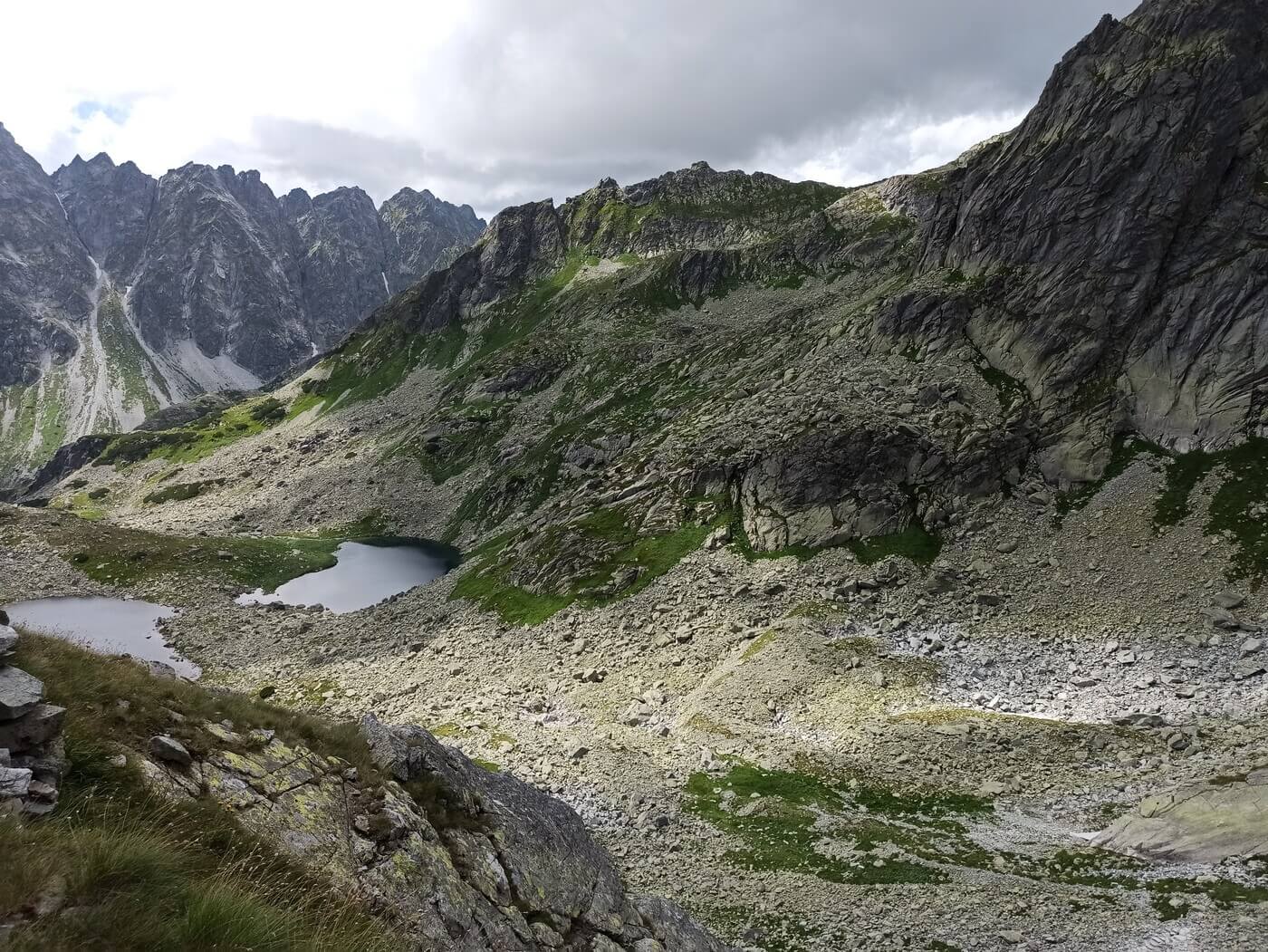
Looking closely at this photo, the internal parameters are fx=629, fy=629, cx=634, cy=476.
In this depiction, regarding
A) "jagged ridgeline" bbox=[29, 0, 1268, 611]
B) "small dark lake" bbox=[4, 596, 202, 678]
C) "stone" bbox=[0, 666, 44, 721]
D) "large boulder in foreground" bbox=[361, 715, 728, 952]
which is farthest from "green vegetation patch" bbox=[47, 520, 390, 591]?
"stone" bbox=[0, 666, 44, 721]

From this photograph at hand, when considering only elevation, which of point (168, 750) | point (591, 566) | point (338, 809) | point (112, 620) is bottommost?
point (112, 620)

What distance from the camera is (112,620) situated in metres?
59.2

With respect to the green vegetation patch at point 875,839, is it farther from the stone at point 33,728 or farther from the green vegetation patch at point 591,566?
the green vegetation patch at point 591,566

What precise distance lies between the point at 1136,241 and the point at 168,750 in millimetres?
75005

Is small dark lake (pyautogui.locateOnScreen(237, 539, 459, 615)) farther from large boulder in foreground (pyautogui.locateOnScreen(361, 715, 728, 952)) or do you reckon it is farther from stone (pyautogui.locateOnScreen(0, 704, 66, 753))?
stone (pyautogui.locateOnScreen(0, 704, 66, 753))

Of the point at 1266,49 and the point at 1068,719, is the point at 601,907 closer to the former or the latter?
the point at 1068,719

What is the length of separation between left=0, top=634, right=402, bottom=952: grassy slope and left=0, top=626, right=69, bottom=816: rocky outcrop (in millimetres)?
211

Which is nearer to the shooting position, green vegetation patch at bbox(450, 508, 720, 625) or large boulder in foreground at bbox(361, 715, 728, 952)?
large boulder in foreground at bbox(361, 715, 728, 952)

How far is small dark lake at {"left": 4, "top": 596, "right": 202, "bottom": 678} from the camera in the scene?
52656mm

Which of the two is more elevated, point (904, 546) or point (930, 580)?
point (904, 546)

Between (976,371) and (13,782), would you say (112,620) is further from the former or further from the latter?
(976,371)

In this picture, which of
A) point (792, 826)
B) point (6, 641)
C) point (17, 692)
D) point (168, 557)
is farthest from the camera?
point (168, 557)

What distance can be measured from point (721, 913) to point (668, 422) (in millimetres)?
61703

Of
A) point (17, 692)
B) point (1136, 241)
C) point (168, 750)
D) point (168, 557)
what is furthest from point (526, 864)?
point (168, 557)
